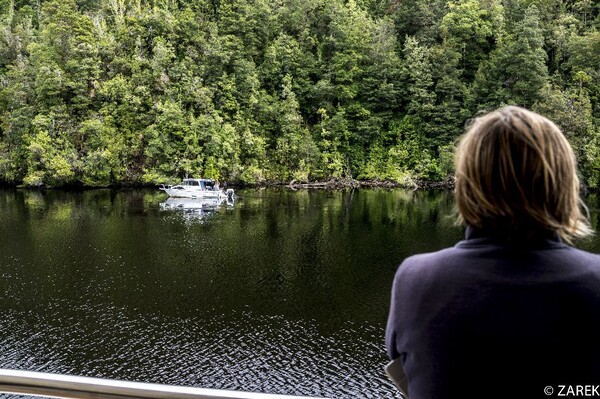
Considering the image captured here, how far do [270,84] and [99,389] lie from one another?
50677 millimetres

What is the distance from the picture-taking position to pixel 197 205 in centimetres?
3578

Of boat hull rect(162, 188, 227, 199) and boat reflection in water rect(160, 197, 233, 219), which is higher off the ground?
boat hull rect(162, 188, 227, 199)

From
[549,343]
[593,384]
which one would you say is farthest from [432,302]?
[593,384]

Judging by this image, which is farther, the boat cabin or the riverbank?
the riverbank

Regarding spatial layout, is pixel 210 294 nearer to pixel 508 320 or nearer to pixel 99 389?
pixel 99 389

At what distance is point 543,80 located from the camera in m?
42.3

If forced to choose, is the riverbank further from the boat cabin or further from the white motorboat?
the white motorboat

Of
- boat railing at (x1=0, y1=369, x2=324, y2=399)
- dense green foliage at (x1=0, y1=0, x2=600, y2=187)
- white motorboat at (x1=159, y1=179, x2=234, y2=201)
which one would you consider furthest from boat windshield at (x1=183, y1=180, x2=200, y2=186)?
boat railing at (x1=0, y1=369, x2=324, y2=399)

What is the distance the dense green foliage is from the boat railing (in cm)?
4368

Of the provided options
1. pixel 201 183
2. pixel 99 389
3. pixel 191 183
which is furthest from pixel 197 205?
pixel 99 389

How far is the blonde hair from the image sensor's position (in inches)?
36.9

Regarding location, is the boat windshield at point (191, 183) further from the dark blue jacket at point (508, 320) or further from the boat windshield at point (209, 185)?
the dark blue jacket at point (508, 320)

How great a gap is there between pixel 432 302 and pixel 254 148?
4605 cm

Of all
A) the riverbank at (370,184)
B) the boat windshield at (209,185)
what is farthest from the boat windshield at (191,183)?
the riverbank at (370,184)
